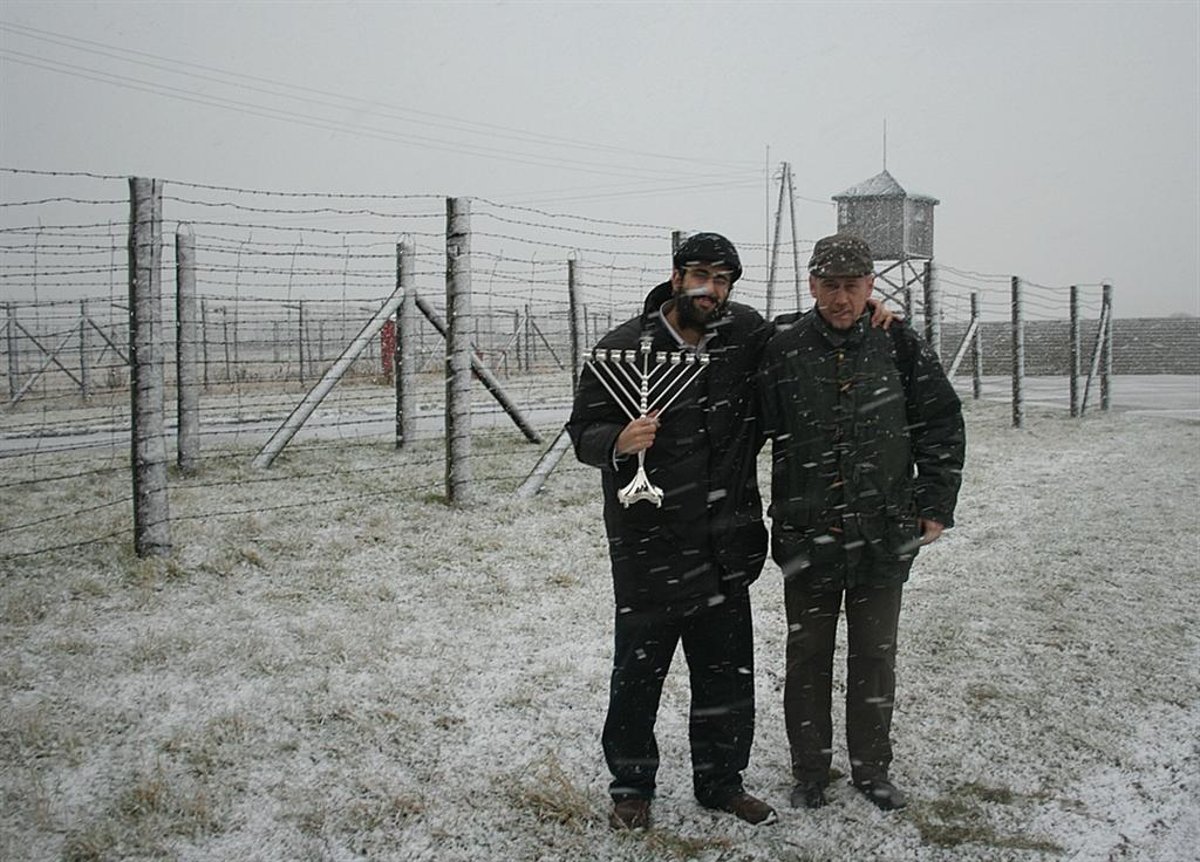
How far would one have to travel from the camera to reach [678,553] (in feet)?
11.4

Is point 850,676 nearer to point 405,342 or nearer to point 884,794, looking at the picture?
point 884,794

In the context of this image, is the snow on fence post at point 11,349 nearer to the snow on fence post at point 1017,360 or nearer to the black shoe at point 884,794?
the snow on fence post at point 1017,360

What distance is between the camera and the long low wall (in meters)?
37.2

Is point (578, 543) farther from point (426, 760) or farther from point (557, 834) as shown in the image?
point (557, 834)

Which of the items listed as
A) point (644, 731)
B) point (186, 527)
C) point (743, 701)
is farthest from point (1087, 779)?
point (186, 527)

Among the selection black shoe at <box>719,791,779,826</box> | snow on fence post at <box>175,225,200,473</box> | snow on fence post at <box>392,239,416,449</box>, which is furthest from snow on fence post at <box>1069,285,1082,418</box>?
black shoe at <box>719,791,779,826</box>

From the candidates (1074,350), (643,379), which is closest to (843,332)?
(643,379)

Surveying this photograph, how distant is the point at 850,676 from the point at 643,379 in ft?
4.69

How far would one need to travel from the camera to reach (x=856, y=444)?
3.52m

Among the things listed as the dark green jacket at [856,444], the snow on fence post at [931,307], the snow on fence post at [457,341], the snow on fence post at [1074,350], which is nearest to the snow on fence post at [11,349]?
the snow on fence post at [457,341]

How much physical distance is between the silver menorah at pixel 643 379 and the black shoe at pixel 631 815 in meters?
1.10

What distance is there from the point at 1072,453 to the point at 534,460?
7.53m

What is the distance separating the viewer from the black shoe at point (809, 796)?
145 inches

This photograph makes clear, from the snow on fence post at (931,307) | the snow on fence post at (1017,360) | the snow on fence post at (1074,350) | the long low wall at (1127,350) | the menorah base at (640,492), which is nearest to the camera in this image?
the menorah base at (640,492)
